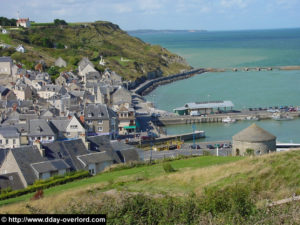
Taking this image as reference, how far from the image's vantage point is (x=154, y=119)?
57969 mm

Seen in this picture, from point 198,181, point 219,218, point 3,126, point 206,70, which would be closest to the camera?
point 219,218

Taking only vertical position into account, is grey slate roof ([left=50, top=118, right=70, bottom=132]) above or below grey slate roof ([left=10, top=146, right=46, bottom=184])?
above

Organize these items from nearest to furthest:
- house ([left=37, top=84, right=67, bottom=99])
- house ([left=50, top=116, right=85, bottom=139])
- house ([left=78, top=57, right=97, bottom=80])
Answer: house ([left=50, top=116, right=85, bottom=139])
house ([left=37, top=84, right=67, bottom=99])
house ([left=78, top=57, right=97, bottom=80])

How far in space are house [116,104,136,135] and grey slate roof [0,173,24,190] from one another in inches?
971

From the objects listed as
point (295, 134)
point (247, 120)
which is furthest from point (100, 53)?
point (295, 134)

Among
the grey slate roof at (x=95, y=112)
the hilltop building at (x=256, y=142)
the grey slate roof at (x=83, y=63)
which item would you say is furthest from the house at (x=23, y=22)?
the hilltop building at (x=256, y=142)

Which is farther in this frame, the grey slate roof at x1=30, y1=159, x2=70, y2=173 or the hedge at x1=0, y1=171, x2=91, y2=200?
the grey slate roof at x1=30, y1=159, x2=70, y2=173

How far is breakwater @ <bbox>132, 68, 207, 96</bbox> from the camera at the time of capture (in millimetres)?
86062

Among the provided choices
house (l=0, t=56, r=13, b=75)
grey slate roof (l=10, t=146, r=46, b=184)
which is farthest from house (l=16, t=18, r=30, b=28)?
grey slate roof (l=10, t=146, r=46, b=184)

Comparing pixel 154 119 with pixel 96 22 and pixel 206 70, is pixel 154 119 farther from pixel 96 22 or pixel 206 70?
pixel 96 22

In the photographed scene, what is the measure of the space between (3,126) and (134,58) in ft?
244

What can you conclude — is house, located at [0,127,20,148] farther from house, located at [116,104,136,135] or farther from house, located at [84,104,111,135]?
house, located at [116,104,136,135]

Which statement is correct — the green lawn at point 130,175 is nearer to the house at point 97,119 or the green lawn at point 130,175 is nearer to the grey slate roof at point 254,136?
the grey slate roof at point 254,136

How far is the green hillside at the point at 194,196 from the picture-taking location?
13570 mm
